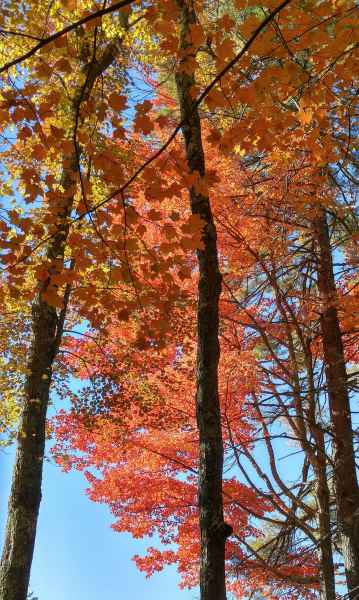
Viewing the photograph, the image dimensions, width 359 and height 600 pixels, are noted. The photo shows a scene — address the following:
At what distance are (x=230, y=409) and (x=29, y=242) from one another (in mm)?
4097

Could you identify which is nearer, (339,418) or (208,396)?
(208,396)

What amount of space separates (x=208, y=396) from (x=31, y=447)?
301 cm

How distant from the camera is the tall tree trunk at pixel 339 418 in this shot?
23.6 ft

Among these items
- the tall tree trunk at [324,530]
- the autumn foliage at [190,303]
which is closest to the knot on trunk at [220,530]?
the autumn foliage at [190,303]

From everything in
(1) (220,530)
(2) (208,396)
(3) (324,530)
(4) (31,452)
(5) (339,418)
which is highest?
(5) (339,418)

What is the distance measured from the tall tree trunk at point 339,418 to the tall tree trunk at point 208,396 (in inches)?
138

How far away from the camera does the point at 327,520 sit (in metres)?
7.62

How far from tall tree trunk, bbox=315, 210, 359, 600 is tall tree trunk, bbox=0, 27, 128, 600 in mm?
3688

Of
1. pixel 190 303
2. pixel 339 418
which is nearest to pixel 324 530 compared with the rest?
pixel 339 418

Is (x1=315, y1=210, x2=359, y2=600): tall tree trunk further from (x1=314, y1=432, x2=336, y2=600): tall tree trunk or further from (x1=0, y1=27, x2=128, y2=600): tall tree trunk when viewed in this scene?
(x1=0, y1=27, x2=128, y2=600): tall tree trunk

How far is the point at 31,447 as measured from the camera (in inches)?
245

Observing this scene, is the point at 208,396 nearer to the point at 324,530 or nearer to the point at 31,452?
the point at 31,452

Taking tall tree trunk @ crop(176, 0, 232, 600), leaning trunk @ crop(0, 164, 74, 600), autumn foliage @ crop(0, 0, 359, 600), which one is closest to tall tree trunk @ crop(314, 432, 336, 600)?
autumn foliage @ crop(0, 0, 359, 600)

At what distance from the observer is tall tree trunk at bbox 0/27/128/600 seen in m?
5.64
